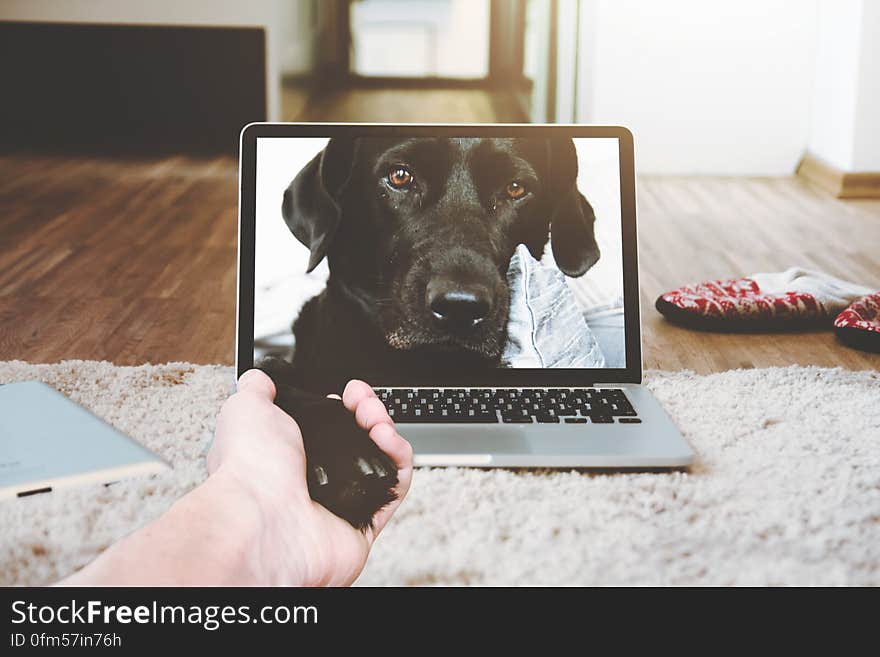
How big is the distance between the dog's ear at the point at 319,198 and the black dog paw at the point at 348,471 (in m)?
0.31

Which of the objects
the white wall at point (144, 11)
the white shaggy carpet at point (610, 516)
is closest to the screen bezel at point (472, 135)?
the white shaggy carpet at point (610, 516)

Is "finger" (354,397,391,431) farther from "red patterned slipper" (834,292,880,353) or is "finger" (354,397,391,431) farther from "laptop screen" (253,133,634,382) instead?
"red patterned slipper" (834,292,880,353)

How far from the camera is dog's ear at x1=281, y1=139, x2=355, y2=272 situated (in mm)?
1160

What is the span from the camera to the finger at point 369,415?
0.90m

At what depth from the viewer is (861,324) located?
1.61 meters

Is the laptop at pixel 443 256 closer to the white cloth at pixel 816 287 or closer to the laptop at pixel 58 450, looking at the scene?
the laptop at pixel 58 450

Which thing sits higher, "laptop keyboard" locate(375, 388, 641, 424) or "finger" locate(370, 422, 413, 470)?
"finger" locate(370, 422, 413, 470)

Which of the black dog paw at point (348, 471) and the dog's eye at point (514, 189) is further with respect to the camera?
the dog's eye at point (514, 189)

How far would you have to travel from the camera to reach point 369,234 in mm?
1174

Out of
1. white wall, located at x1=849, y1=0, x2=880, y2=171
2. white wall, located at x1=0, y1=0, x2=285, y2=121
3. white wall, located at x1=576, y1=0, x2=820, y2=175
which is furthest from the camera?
white wall, located at x1=0, y1=0, x2=285, y2=121

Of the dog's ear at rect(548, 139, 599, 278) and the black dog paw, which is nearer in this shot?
the black dog paw

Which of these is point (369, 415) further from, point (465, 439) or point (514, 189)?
point (514, 189)

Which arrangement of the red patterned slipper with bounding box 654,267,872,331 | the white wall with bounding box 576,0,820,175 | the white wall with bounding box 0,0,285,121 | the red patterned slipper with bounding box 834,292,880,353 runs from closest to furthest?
the red patterned slipper with bounding box 834,292,880,353 < the red patterned slipper with bounding box 654,267,872,331 < the white wall with bounding box 576,0,820,175 < the white wall with bounding box 0,0,285,121

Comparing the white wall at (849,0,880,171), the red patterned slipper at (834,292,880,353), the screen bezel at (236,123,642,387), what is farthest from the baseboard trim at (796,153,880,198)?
the screen bezel at (236,123,642,387)
